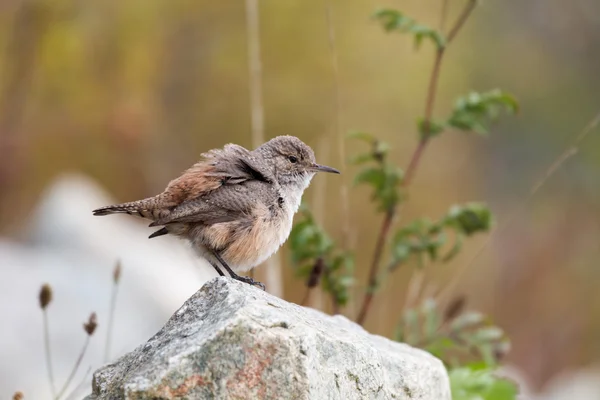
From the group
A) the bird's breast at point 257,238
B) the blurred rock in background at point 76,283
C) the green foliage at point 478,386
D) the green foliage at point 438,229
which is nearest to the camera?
the bird's breast at point 257,238

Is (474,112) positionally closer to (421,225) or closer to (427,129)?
(427,129)

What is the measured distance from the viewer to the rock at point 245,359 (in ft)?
9.02

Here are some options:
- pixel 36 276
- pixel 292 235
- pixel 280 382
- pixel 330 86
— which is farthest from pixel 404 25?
pixel 330 86

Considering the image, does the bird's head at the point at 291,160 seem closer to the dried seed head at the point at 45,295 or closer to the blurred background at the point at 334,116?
the dried seed head at the point at 45,295

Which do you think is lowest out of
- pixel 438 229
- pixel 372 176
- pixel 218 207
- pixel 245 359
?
pixel 245 359

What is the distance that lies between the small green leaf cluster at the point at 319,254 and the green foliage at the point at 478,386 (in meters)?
0.87

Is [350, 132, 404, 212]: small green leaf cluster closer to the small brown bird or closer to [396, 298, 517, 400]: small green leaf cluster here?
[396, 298, 517, 400]: small green leaf cluster

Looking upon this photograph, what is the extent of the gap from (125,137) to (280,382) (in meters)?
8.26

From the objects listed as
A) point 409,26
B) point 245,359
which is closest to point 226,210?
point 245,359

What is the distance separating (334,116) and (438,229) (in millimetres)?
4996

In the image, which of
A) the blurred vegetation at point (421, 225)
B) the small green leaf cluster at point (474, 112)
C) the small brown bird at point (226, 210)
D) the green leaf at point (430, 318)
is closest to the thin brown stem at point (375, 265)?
the blurred vegetation at point (421, 225)

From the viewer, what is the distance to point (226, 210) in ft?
13.5

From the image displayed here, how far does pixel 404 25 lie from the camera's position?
505cm

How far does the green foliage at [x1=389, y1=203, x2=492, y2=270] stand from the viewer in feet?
16.9
